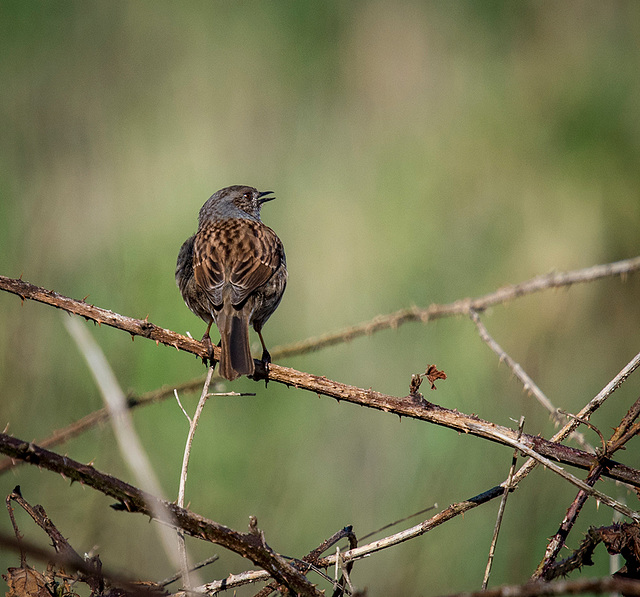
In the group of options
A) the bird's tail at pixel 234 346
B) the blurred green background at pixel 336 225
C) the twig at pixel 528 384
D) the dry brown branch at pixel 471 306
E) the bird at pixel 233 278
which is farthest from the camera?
the blurred green background at pixel 336 225

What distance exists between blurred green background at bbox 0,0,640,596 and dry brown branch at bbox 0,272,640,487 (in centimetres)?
178

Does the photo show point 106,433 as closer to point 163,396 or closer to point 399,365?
point 163,396

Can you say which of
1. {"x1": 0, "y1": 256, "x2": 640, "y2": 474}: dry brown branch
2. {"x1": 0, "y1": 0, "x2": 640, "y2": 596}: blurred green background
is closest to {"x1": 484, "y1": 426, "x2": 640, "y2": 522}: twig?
{"x1": 0, "y1": 256, "x2": 640, "y2": 474}: dry brown branch

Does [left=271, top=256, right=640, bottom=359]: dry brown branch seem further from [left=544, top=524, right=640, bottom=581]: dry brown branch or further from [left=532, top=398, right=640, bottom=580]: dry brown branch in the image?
[left=544, top=524, right=640, bottom=581]: dry brown branch

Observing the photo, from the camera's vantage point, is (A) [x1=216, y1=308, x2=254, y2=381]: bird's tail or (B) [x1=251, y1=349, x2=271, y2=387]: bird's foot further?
(A) [x1=216, y1=308, x2=254, y2=381]: bird's tail

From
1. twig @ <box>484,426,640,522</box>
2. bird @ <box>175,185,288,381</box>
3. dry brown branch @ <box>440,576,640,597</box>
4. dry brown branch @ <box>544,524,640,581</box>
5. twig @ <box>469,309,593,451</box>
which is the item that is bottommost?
dry brown branch @ <box>440,576,640,597</box>

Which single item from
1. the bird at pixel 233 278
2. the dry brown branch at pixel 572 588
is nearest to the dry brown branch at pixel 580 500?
the dry brown branch at pixel 572 588

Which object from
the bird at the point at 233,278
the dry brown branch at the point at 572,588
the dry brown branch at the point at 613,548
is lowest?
the dry brown branch at the point at 572,588

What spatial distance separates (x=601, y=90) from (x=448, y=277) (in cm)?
216

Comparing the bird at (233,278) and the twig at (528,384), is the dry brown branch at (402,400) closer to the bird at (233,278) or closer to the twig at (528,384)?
the twig at (528,384)

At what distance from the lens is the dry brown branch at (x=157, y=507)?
1.64m

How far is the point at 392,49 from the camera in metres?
6.35

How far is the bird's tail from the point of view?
3.17 metres

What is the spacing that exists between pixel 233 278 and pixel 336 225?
2076mm
